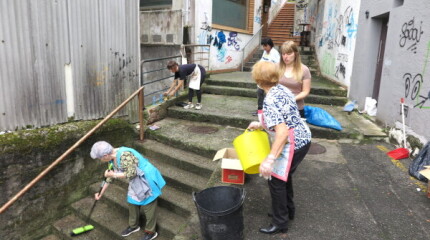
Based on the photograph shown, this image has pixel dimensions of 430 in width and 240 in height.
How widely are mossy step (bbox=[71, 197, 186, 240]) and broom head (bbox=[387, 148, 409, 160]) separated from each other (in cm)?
334

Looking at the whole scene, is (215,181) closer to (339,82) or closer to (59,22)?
(59,22)

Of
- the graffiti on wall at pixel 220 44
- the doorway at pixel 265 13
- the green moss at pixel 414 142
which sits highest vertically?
the doorway at pixel 265 13

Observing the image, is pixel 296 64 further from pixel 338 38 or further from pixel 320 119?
pixel 338 38

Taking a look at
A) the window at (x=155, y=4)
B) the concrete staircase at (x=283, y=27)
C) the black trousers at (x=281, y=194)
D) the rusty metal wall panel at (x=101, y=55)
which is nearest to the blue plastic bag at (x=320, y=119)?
the black trousers at (x=281, y=194)

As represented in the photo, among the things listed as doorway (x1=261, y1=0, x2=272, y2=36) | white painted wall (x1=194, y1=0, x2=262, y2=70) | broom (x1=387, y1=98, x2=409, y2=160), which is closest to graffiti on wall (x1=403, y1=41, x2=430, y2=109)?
broom (x1=387, y1=98, x2=409, y2=160)

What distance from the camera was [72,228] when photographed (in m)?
4.89

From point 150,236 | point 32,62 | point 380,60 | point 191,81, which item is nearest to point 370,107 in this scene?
point 380,60

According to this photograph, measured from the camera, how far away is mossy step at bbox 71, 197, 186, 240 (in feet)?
14.1

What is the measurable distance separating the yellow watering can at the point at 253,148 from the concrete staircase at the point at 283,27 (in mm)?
12847

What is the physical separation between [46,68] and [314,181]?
4.30m

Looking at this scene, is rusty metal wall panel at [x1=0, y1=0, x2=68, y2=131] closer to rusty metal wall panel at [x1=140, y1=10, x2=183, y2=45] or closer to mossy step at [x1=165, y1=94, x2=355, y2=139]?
mossy step at [x1=165, y1=94, x2=355, y2=139]

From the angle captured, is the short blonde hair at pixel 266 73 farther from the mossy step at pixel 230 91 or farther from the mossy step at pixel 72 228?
the mossy step at pixel 230 91

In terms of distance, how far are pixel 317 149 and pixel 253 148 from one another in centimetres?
269

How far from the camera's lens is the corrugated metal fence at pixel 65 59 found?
4.40 metres
